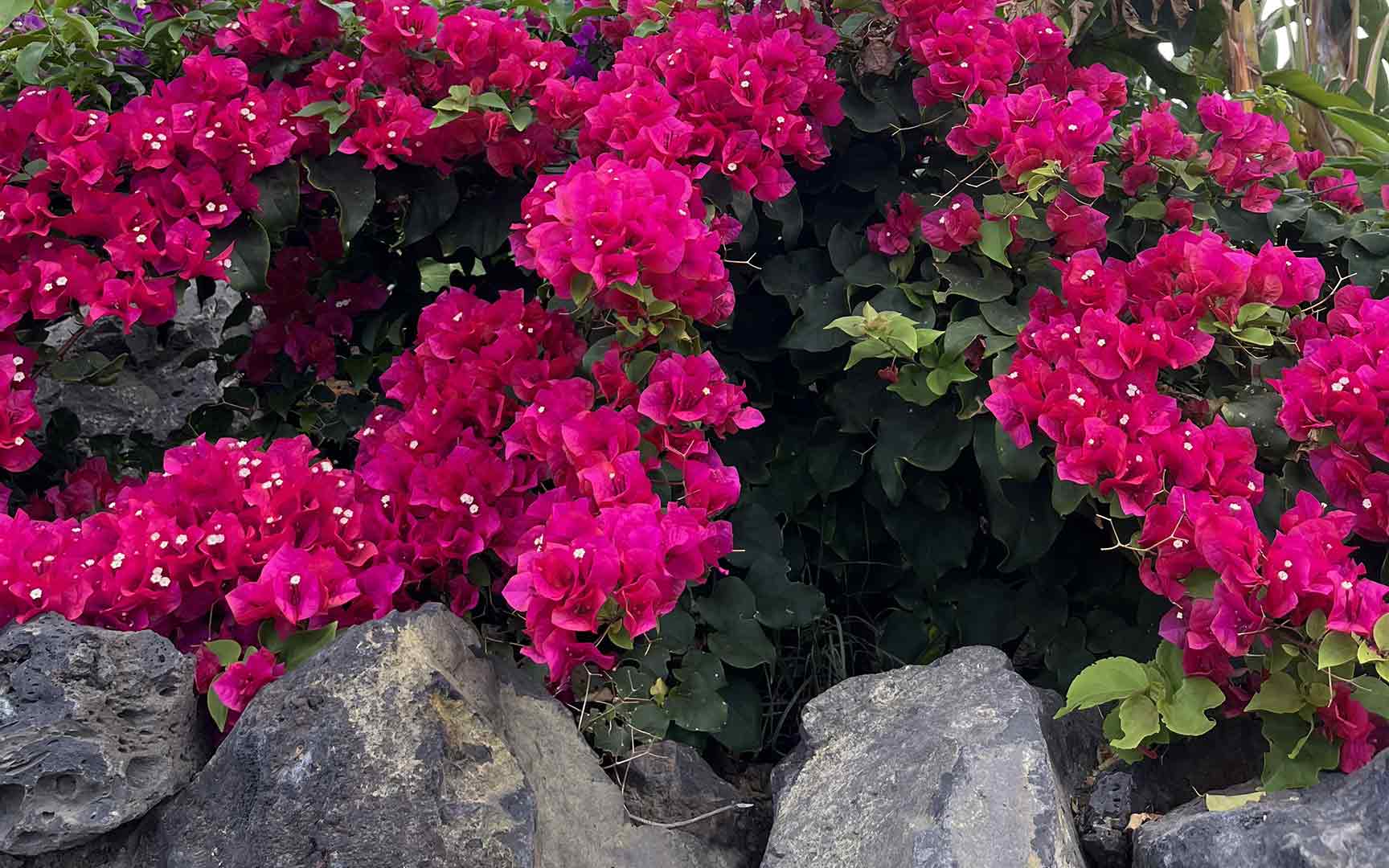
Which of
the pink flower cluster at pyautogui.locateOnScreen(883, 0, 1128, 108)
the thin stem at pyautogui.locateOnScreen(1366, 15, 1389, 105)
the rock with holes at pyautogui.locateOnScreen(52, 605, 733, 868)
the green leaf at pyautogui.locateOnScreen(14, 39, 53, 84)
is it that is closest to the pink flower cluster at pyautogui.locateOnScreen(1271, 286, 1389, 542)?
the pink flower cluster at pyautogui.locateOnScreen(883, 0, 1128, 108)

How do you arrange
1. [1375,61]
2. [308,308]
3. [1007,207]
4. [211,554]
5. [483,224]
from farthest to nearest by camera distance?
[1375,61]
[308,308]
[483,224]
[1007,207]
[211,554]

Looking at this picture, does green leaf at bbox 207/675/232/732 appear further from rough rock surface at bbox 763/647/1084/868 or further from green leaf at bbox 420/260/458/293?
green leaf at bbox 420/260/458/293

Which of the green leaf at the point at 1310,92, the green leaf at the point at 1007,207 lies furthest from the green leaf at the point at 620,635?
the green leaf at the point at 1310,92

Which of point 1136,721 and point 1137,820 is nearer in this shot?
point 1136,721

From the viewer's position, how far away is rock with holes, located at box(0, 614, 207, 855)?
1404 mm

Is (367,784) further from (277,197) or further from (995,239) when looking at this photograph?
(995,239)

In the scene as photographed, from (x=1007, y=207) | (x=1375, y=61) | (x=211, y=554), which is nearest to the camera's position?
(x=211, y=554)

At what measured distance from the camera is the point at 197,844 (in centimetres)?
142

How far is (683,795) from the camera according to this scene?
171 centimetres

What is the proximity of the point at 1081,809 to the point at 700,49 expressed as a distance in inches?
52.0

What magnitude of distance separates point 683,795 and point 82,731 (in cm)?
79

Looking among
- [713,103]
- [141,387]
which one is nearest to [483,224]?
[713,103]

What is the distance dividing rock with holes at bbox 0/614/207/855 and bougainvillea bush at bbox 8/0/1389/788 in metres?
0.08

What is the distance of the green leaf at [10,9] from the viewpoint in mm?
1862
